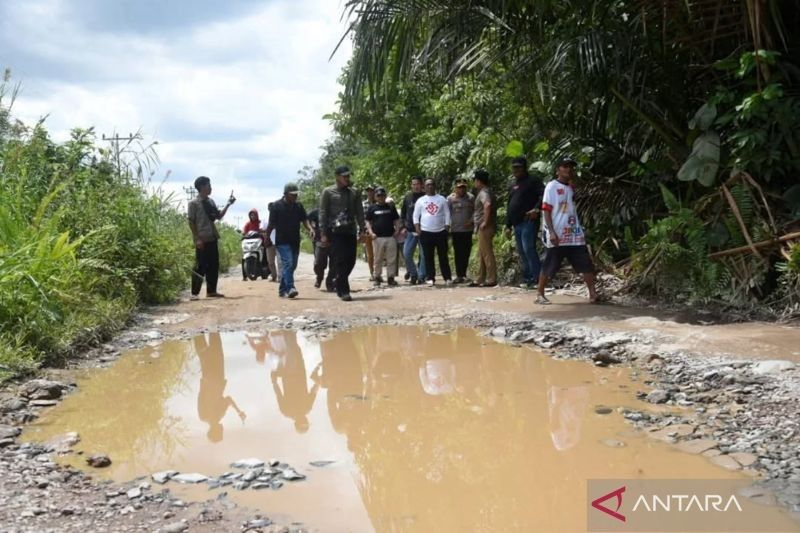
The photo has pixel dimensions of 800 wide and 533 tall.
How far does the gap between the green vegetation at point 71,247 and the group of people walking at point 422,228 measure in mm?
788

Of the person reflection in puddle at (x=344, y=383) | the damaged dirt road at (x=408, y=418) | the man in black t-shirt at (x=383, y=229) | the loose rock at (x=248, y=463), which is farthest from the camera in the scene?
the man in black t-shirt at (x=383, y=229)

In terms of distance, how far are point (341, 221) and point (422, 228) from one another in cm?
181

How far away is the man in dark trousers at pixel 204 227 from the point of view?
29.8 ft

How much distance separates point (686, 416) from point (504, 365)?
1574 mm

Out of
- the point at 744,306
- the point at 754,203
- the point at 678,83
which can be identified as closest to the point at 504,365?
the point at 744,306

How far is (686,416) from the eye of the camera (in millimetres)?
3475

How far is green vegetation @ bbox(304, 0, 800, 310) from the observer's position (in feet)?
19.6

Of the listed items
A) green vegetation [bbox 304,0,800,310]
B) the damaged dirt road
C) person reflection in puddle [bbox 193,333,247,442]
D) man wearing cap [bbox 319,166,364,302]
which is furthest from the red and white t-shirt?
person reflection in puddle [bbox 193,333,247,442]

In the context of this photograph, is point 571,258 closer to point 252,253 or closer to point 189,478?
point 189,478

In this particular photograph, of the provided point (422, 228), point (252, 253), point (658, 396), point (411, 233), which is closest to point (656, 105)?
point (422, 228)

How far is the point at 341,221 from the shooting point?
Answer: 8586 millimetres

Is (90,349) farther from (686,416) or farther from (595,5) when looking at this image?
(595,5)

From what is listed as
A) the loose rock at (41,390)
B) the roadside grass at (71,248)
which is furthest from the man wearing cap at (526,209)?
the loose rock at (41,390)

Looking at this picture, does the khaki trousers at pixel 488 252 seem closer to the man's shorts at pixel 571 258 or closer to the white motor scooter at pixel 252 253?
the man's shorts at pixel 571 258
